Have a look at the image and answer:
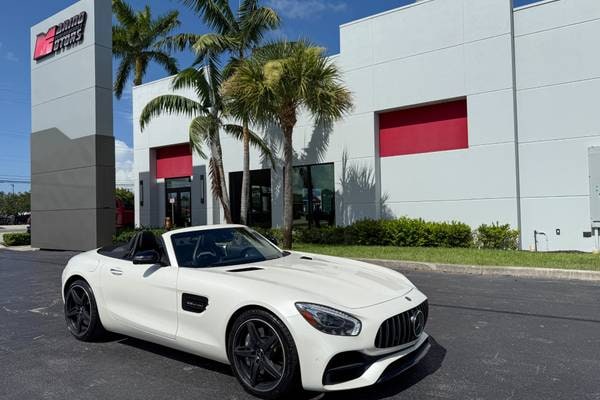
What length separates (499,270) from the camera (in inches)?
387

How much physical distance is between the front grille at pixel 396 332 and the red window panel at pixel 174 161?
771 inches

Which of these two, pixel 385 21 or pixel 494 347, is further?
pixel 385 21

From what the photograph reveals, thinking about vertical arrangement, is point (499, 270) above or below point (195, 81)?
below

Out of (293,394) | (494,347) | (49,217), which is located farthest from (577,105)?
(49,217)

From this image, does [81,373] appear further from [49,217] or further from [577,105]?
[49,217]

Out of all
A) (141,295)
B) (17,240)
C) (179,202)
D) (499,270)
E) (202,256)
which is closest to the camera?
(141,295)

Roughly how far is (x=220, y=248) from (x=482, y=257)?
25.6 ft

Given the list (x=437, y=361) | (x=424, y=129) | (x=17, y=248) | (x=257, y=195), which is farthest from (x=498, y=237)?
(x=17, y=248)

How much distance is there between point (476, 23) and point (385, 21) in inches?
114

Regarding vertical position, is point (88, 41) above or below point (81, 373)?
above

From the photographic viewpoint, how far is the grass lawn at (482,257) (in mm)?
9992

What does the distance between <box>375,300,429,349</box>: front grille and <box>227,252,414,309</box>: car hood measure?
0.18 m

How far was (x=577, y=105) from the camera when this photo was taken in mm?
13266

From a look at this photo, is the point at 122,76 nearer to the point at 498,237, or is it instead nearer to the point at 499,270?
the point at 498,237
